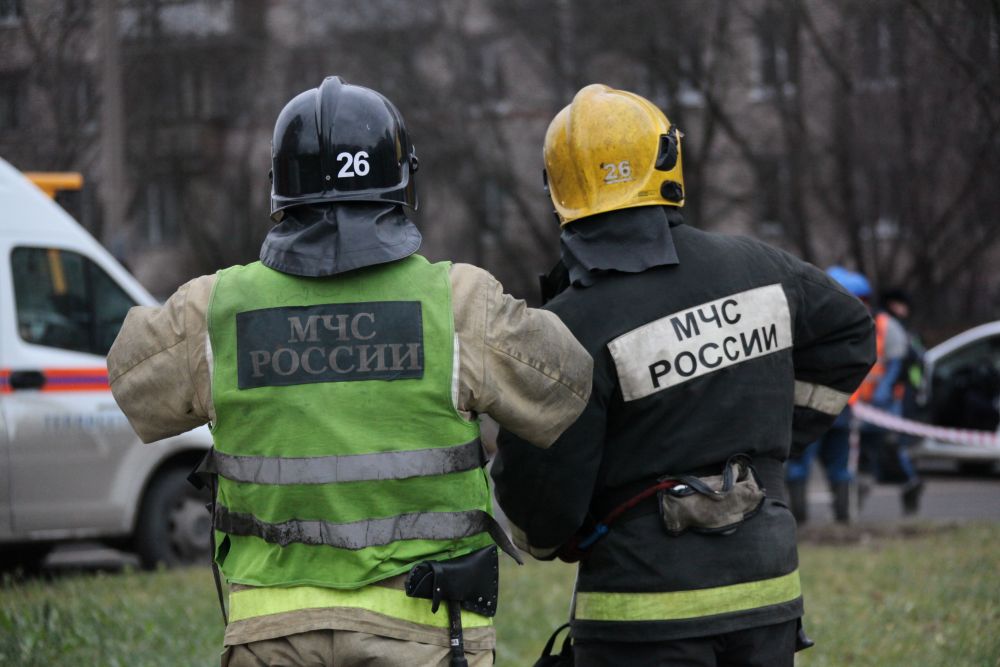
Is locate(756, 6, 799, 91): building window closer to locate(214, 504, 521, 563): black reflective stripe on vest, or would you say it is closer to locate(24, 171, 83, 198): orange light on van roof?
locate(24, 171, 83, 198): orange light on van roof

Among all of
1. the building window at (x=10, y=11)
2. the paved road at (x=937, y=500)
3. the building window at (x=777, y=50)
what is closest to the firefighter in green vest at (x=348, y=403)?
the paved road at (x=937, y=500)

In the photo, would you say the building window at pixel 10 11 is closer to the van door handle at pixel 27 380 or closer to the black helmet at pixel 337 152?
the van door handle at pixel 27 380

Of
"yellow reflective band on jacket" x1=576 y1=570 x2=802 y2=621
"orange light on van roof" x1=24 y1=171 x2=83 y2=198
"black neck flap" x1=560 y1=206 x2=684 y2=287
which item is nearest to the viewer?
"yellow reflective band on jacket" x1=576 y1=570 x2=802 y2=621

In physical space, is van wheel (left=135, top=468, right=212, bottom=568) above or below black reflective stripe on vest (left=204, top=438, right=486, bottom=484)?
below

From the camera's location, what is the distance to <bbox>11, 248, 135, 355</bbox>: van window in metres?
8.09

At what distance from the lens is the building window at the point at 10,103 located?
16.1m

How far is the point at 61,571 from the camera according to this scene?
9.53 metres

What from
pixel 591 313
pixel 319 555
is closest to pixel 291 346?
pixel 319 555

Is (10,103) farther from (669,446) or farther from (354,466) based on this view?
(354,466)

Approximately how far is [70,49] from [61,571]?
896 cm

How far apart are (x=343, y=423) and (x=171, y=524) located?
21.1ft

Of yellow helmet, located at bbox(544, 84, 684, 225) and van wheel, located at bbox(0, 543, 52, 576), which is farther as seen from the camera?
van wheel, located at bbox(0, 543, 52, 576)

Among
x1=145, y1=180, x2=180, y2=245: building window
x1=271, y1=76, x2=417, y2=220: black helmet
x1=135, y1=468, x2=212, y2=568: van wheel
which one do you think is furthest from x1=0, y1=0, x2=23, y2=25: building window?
x1=271, y1=76, x2=417, y2=220: black helmet

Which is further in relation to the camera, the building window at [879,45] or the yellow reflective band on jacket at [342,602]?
the building window at [879,45]
